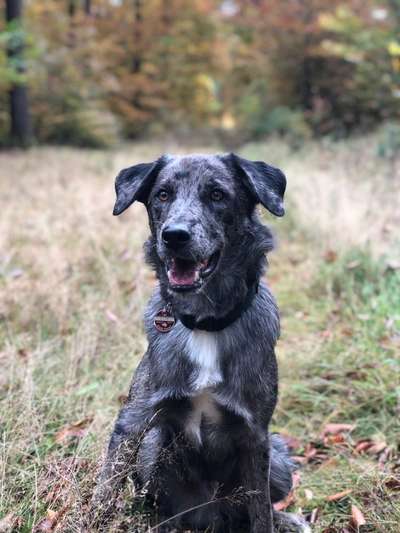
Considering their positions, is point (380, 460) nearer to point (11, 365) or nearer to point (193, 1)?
point (11, 365)

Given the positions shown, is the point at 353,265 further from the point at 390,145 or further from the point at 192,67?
the point at 192,67

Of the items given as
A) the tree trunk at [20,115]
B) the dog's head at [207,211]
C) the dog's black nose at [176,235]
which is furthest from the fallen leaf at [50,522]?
the tree trunk at [20,115]

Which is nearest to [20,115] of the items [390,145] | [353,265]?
[390,145]

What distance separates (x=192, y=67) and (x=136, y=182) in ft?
74.4

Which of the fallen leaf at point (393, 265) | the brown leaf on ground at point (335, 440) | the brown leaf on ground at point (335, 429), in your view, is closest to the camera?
the brown leaf on ground at point (335, 440)

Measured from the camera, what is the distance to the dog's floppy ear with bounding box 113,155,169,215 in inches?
117

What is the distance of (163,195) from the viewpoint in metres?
2.92

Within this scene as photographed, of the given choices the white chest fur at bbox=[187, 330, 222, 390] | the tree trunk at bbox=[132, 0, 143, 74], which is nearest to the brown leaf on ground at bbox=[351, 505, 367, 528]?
the white chest fur at bbox=[187, 330, 222, 390]

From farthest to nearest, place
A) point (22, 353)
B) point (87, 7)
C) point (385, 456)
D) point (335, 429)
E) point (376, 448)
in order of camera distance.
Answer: point (87, 7)
point (22, 353)
point (335, 429)
point (376, 448)
point (385, 456)

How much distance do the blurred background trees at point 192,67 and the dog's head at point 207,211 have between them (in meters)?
9.42

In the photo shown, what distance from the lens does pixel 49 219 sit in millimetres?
7848

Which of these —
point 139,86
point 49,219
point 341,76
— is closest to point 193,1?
point 139,86

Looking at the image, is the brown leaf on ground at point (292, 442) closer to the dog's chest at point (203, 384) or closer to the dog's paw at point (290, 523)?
the dog's paw at point (290, 523)

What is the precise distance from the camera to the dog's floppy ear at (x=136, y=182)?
296 cm
